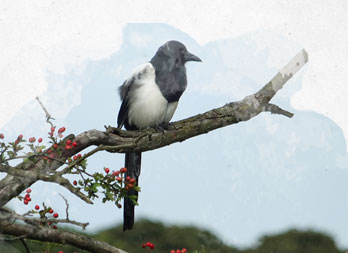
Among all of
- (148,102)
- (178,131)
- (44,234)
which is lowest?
(44,234)

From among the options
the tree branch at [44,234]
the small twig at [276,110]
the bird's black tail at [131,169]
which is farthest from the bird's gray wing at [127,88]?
the tree branch at [44,234]

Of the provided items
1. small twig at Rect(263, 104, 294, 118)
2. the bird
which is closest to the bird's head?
the bird

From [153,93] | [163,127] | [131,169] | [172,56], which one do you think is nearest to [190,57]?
[172,56]

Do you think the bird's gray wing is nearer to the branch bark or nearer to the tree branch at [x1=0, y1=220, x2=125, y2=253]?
the branch bark

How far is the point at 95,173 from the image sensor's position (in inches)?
70.5

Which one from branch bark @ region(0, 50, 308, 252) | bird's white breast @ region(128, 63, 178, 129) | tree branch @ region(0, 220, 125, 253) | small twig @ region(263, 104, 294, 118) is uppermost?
bird's white breast @ region(128, 63, 178, 129)

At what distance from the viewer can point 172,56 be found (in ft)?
9.70

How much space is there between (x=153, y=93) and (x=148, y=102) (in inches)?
2.3

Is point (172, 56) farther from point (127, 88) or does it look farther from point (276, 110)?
point (276, 110)

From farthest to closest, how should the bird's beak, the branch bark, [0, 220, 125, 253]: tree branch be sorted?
the bird's beak
the branch bark
[0, 220, 125, 253]: tree branch

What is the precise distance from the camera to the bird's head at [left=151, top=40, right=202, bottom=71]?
2.93m

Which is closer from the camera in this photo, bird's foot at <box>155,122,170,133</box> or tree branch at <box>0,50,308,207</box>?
tree branch at <box>0,50,308,207</box>

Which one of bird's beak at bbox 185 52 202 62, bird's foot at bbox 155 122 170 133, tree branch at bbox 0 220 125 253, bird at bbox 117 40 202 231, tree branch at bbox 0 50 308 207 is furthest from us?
bird's beak at bbox 185 52 202 62

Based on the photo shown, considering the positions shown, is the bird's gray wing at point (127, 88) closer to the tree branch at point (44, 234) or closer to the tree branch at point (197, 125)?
the tree branch at point (197, 125)
